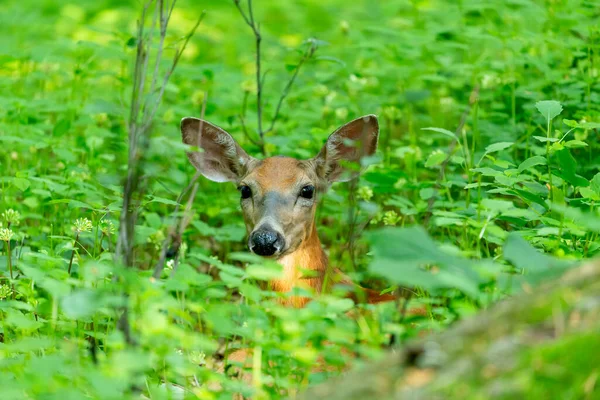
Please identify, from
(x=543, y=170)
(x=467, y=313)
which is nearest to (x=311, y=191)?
(x=543, y=170)

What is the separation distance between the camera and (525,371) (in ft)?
7.99

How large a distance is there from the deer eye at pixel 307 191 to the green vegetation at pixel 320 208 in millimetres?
309

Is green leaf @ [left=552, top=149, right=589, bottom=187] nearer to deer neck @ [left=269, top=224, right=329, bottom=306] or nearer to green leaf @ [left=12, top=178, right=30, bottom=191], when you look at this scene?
deer neck @ [left=269, top=224, right=329, bottom=306]

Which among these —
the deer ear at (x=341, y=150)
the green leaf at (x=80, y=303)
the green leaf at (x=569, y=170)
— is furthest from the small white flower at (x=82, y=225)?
the green leaf at (x=569, y=170)

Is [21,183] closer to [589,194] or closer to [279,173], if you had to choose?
[279,173]

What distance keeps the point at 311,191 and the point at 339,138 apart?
44 centimetres

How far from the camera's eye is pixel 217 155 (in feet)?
19.4

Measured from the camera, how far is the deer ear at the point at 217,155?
5.81m

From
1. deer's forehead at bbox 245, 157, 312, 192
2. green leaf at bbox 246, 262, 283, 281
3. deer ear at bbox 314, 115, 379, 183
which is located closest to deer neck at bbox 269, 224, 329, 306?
deer's forehead at bbox 245, 157, 312, 192

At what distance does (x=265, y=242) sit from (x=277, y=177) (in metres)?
0.70

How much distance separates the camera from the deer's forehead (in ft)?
17.6

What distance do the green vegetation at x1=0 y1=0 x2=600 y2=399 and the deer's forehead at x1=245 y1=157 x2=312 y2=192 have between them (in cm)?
25

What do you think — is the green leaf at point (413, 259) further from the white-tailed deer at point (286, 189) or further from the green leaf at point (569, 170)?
the white-tailed deer at point (286, 189)

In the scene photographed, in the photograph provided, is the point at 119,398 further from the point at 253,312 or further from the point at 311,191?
the point at 311,191
